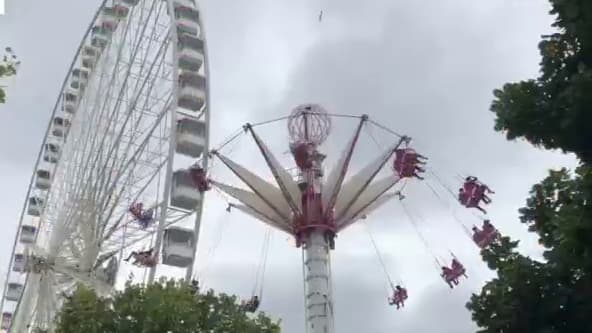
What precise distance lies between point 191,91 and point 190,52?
2002mm

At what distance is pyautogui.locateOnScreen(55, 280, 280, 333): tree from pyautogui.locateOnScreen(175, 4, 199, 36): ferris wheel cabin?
1335cm

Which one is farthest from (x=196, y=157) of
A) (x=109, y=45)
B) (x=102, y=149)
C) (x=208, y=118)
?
(x=109, y=45)

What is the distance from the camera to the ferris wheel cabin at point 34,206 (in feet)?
151

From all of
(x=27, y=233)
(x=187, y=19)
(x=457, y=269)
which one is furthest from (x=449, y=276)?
(x=27, y=233)

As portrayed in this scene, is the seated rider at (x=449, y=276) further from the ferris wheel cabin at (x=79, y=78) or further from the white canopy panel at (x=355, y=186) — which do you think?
the ferris wheel cabin at (x=79, y=78)

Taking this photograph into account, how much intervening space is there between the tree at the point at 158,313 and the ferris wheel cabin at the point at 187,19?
13.4 meters

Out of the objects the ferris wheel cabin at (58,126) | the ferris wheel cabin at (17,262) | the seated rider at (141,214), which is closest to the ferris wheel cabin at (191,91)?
the seated rider at (141,214)

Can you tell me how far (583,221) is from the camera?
28.5ft

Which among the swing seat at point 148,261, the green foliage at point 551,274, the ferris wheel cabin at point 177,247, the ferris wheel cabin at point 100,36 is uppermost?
the ferris wheel cabin at point 100,36

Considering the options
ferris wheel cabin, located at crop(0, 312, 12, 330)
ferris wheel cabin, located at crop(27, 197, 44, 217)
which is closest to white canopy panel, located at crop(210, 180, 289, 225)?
ferris wheel cabin, located at crop(27, 197, 44, 217)

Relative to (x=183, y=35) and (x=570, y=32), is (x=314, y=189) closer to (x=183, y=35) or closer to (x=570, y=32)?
(x=183, y=35)

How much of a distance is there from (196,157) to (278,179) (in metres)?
4.97

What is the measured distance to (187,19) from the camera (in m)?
36.1

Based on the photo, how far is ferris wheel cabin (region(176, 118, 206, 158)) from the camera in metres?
32.0
